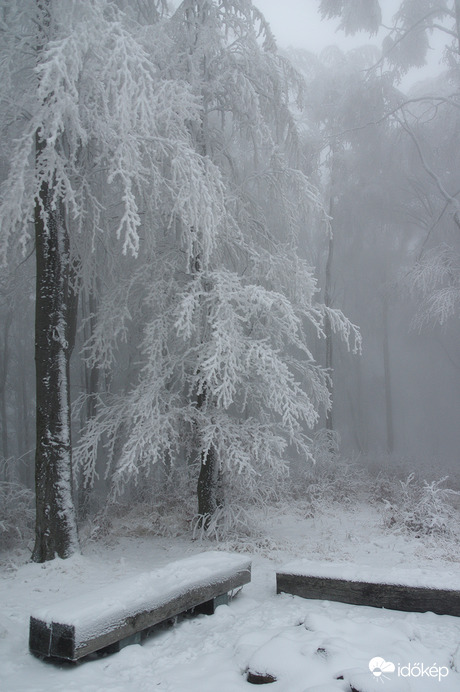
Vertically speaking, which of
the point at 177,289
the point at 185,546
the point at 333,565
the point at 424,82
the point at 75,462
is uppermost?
the point at 424,82

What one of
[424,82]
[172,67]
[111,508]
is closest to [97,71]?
[172,67]

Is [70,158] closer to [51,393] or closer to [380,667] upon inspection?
[51,393]

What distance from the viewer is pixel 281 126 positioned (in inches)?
388

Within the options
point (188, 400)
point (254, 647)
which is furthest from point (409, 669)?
point (188, 400)

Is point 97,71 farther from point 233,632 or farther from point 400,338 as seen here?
point 400,338

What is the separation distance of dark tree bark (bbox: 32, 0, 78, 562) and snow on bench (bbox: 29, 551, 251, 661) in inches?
110

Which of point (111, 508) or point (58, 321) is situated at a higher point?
point (58, 321)

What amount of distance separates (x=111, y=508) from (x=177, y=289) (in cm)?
538

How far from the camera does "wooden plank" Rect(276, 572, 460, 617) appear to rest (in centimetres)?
491

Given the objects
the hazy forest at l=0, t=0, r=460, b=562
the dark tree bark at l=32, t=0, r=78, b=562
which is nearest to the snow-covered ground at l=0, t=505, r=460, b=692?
the dark tree bark at l=32, t=0, r=78, b=562

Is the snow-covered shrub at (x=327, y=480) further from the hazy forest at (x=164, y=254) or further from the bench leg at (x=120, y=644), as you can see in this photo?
the bench leg at (x=120, y=644)

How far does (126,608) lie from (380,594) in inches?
93.4

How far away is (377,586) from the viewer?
5129mm

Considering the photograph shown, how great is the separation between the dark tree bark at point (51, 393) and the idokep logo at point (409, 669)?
510cm
